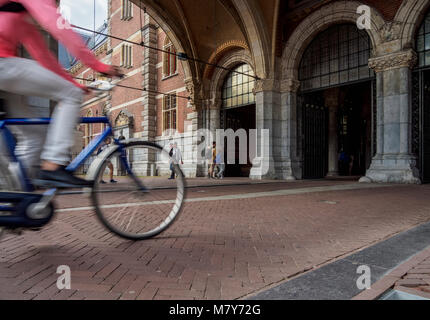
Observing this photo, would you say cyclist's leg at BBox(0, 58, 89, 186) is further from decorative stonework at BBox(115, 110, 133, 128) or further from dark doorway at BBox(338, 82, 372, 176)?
decorative stonework at BBox(115, 110, 133, 128)

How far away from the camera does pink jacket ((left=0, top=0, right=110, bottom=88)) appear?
1.85 metres

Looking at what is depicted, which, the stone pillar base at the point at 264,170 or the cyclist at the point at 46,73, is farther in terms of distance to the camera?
the stone pillar base at the point at 264,170

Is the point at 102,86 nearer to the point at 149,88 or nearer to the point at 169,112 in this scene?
the point at 169,112

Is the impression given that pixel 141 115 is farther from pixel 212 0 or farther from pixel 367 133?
pixel 367 133

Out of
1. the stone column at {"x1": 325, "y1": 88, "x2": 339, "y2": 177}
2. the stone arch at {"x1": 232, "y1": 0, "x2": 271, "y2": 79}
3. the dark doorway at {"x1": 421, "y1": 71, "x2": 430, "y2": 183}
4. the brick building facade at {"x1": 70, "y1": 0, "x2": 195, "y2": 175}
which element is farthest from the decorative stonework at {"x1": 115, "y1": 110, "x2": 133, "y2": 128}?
the dark doorway at {"x1": 421, "y1": 71, "x2": 430, "y2": 183}

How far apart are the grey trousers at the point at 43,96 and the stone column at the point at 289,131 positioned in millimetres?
11998

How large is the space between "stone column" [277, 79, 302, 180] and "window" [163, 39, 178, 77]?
897cm

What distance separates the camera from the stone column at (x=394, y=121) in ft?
31.9

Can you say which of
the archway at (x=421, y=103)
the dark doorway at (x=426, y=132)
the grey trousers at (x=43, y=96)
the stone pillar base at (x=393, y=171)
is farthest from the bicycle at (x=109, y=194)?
the dark doorway at (x=426, y=132)

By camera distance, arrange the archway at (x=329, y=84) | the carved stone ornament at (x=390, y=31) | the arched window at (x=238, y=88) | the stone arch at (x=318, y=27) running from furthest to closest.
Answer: the arched window at (x=238, y=88)
the archway at (x=329, y=84)
the stone arch at (x=318, y=27)
the carved stone ornament at (x=390, y=31)

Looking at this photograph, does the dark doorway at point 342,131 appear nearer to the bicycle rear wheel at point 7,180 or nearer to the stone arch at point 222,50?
the stone arch at point 222,50

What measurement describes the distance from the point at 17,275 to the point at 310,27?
14006 mm

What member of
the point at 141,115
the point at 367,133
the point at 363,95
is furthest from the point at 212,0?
the point at 367,133
